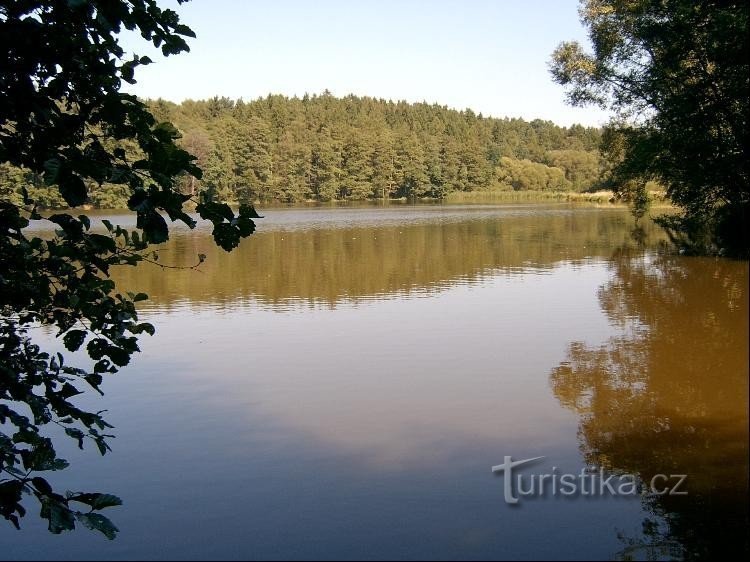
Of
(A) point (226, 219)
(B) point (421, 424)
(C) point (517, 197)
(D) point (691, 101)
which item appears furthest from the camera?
(C) point (517, 197)

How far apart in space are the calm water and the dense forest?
64011 millimetres

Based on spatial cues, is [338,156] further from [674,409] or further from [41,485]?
[41,485]

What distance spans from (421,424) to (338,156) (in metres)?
92.3

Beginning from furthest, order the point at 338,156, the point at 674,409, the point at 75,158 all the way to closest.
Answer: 1. the point at 338,156
2. the point at 674,409
3. the point at 75,158

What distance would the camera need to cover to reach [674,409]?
28.8 feet

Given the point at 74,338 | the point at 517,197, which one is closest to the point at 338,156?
the point at 517,197

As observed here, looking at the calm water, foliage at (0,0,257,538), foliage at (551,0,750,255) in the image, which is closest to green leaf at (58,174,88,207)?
foliage at (0,0,257,538)

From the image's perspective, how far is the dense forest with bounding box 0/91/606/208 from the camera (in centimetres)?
9212

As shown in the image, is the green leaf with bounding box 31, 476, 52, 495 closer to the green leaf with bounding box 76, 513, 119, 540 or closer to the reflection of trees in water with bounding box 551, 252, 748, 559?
the green leaf with bounding box 76, 513, 119, 540

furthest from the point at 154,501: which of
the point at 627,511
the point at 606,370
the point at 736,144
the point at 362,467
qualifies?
the point at 736,144

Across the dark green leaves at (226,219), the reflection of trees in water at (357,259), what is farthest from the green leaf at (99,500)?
the reflection of trees in water at (357,259)

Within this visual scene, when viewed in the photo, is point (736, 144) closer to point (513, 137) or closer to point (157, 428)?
point (157, 428)

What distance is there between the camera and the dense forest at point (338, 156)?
92.1 meters

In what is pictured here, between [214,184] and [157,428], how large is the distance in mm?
76815
